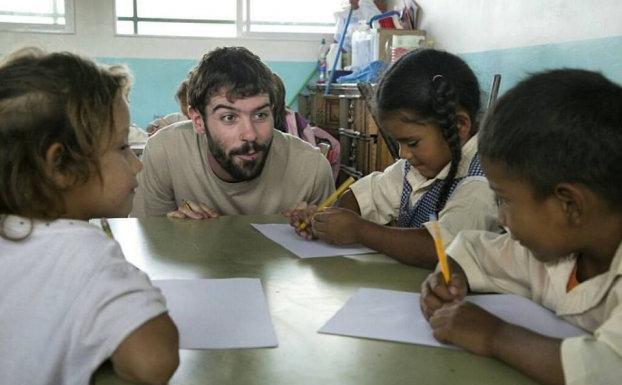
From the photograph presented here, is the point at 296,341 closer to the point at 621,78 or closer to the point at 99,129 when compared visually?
the point at 99,129

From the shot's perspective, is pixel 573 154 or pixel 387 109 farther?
pixel 387 109

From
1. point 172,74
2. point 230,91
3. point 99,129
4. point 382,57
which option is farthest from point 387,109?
point 172,74

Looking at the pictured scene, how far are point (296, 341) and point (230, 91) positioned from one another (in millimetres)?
944

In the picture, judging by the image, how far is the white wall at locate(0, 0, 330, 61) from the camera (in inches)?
184

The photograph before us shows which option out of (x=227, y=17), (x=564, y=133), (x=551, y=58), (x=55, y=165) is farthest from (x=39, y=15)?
(x=564, y=133)

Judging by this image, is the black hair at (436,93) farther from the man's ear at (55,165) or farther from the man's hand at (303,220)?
the man's ear at (55,165)

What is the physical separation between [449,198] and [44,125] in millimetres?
813

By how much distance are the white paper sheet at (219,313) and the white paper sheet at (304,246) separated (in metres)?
0.20

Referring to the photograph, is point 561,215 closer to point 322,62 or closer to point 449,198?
point 449,198

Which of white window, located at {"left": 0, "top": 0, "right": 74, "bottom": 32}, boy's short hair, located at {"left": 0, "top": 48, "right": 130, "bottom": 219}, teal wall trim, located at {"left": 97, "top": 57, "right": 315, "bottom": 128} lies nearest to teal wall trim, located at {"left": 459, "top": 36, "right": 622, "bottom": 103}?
boy's short hair, located at {"left": 0, "top": 48, "right": 130, "bottom": 219}

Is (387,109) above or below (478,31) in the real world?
below

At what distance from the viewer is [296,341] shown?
751 mm

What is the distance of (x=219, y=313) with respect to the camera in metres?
0.84

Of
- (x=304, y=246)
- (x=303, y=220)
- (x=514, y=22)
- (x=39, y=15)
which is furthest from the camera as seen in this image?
(x=39, y=15)
